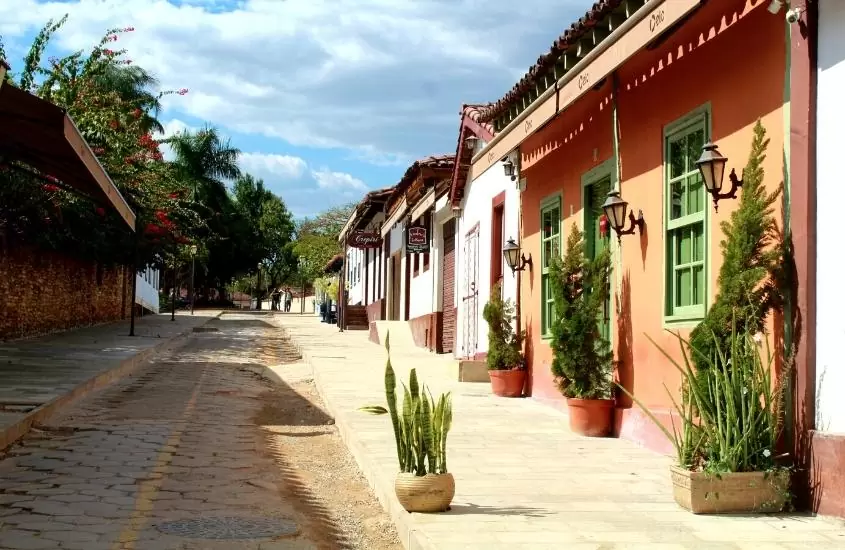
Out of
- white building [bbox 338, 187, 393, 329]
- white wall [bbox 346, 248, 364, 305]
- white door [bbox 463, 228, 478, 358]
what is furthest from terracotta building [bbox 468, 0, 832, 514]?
white wall [bbox 346, 248, 364, 305]

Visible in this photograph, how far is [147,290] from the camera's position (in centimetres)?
4238

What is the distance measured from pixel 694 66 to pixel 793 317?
2683 mm

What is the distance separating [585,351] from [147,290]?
3610 cm

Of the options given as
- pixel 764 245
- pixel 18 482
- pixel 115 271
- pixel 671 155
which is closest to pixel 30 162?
pixel 18 482

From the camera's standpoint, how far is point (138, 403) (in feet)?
38.7

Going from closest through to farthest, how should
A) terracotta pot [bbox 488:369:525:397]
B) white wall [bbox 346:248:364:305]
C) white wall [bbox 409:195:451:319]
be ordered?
1. terracotta pot [bbox 488:369:525:397]
2. white wall [bbox 409:195:451:319]
3. white wall [bbox 346:248:364:305]

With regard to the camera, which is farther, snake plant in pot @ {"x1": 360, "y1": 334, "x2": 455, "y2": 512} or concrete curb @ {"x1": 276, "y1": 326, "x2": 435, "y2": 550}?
snake plant in pot @ {"x1": 360, "y1": 334, "x2": 455, "y2": 512}

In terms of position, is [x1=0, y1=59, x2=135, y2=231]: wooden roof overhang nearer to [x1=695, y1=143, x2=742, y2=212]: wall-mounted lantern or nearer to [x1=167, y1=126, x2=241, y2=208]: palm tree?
[x1=695, y1=143, x2=742, y2=212]: wall-mounted lantern

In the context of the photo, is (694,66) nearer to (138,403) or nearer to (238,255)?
(138,403)

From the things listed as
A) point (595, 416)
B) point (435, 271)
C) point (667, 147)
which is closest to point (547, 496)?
point (595, 416)

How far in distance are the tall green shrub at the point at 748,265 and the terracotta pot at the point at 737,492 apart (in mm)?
743

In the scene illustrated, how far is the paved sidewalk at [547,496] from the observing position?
5102 mm

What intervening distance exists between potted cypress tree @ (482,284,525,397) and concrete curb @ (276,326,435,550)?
2221mm

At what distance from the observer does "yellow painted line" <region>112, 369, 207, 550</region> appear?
17.6 ft
